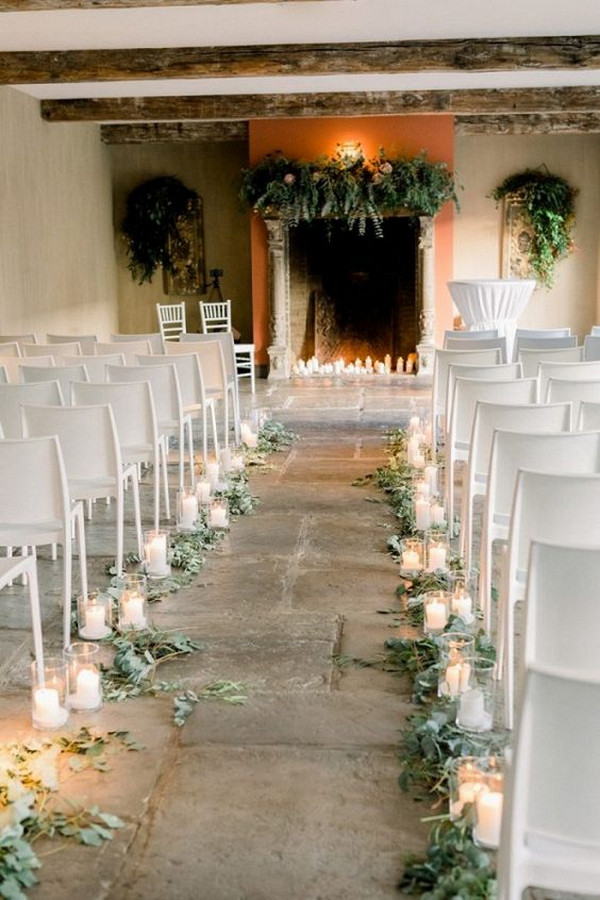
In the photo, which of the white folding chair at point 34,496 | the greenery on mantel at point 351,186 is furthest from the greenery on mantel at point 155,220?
the white folding chair at point 34,496

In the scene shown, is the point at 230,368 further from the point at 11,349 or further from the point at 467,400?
the point at 467,400

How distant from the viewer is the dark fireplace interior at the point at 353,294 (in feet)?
40.7

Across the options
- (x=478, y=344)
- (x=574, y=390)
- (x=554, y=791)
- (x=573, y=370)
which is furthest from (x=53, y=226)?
(x=554, y=791)

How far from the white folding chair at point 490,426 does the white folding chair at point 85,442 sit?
144 centimetres

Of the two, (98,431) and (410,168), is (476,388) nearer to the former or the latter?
(98,431)

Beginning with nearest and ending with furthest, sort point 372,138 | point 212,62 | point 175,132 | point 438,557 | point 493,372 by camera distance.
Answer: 1. point 438,557
2. point 493,372
3. point 212,62
4. point 372,138
5. point 175,132

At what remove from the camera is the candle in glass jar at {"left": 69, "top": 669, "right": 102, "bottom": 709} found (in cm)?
301

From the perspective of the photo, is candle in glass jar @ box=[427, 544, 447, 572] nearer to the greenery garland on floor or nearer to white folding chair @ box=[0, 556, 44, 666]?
the greenery garland on floor

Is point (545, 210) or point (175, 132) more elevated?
point (175, 132)

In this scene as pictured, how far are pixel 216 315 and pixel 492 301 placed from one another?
4.65m

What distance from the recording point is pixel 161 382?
538cm

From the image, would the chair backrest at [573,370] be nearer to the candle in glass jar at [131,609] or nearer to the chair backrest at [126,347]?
the candle in glass jar at [131,609]

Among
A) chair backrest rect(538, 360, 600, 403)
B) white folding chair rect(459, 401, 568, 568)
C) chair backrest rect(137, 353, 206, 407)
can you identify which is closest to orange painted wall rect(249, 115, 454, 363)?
chair backrest rect(137, 353, 206, 407)

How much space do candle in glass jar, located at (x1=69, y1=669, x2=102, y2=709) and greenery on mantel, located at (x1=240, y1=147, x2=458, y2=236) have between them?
876 cm
